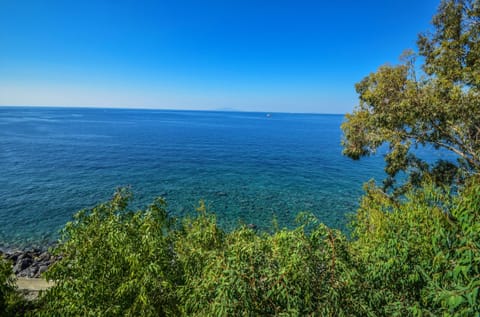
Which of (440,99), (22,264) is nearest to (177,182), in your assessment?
(22,264)

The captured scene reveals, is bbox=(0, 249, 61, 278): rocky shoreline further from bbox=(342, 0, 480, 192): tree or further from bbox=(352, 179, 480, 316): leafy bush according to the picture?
bbox=(342, 0, 480, 192): tree

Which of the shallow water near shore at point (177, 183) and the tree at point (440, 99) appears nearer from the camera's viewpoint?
the tree at point (440, 99)

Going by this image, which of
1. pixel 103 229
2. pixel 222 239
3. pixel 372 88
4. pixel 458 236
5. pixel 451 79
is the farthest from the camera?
pixel 372 88

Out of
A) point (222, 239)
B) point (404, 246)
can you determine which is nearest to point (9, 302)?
point (222, 239)

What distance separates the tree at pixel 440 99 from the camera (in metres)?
10.5

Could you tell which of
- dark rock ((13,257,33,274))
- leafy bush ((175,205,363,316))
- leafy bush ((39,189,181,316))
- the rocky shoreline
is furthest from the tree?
dark rock ((13,257,33,274))

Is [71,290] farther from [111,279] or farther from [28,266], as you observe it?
[28,266]

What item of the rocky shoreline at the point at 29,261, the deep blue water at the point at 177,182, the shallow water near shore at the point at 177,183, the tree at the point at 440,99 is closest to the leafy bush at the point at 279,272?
the tree at the point at 440,99

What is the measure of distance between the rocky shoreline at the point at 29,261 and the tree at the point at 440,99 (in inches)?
874

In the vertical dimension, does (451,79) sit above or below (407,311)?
above

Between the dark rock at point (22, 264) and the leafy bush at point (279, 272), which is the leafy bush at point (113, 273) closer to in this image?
the leafy bush at point (279, 272)

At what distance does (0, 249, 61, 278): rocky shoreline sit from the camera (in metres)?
14.3

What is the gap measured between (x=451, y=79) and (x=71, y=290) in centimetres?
1723

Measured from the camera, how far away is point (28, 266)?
14914mm
